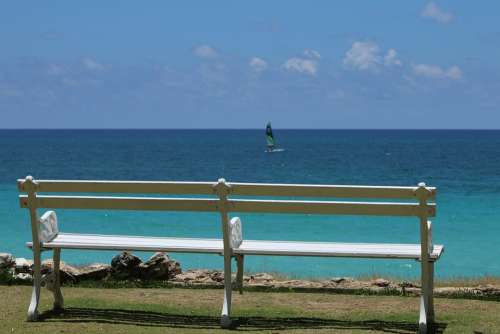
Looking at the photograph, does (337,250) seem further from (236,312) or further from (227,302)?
(236,312)

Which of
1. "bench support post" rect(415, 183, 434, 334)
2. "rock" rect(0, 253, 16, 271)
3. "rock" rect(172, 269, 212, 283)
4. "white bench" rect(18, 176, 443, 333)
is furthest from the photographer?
"rock" rect(172, 269, 212, 283)

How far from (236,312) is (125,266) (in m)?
2.29

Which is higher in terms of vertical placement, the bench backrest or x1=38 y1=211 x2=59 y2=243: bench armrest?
the bench backrest

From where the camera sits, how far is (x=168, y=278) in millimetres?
9898

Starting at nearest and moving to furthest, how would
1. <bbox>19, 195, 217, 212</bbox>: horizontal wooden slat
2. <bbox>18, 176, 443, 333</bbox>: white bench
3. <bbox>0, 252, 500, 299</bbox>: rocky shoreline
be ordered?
<bbox>18, 176, 443, 333</bbox>: white bench
<bbox>19, 195, 217, 212</bbox>: horizontal wooden slat
<bbox>0, 252, 500, 299</bbox>: rocky shoreline

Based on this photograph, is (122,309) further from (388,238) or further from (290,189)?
(388,238)

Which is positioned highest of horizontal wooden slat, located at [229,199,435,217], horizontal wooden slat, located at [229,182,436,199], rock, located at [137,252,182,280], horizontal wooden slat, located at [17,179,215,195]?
horizontal wooden slat, located at [17,179,215,195]

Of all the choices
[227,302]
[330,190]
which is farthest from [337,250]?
[227,302]

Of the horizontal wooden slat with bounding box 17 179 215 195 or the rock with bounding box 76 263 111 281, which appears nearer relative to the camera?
the horizontal wooden slat with bounding box 17 179 215 195

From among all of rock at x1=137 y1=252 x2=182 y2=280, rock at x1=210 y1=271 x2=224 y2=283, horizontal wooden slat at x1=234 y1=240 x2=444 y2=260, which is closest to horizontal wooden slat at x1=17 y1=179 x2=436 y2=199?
horizontal wooden slat at x1=234 y1=240 x2=444 y2=260

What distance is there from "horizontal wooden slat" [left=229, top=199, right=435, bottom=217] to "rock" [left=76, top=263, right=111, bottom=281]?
3078mm

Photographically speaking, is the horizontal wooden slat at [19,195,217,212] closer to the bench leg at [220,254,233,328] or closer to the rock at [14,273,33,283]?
the bench leg at [220,254,233,328]

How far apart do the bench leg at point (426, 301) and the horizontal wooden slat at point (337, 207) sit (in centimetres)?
42

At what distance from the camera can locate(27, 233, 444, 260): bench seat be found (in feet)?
22.6
